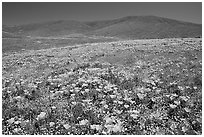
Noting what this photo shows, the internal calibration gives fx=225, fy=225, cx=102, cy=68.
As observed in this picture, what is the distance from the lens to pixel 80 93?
10.6 meters

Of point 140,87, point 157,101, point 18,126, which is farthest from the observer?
point 140,87

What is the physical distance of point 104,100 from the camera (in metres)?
9.85

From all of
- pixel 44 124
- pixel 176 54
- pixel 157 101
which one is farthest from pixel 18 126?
pixel 176 54

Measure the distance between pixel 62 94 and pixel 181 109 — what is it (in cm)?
531

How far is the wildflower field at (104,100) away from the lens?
26.1 feet

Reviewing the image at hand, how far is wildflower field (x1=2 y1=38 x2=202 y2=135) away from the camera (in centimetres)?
797

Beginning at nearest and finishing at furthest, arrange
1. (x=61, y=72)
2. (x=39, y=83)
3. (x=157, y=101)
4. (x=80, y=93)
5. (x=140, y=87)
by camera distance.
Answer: (x=157, y=101), (x=80, y=93), (x=140, y=87), (x=39, y=83), (x=61, y=72)

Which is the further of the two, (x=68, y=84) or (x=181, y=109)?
(x=68, y=84)

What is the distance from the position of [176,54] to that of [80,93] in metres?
11.6

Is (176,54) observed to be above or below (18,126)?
above

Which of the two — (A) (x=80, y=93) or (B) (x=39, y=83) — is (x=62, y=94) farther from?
(B) (x=39, y=83)

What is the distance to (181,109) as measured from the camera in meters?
9.09

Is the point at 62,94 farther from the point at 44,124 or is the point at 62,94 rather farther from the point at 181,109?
the point at 181,109

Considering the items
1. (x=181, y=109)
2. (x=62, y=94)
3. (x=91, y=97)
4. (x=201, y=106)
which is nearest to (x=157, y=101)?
(x=181, y=109)
